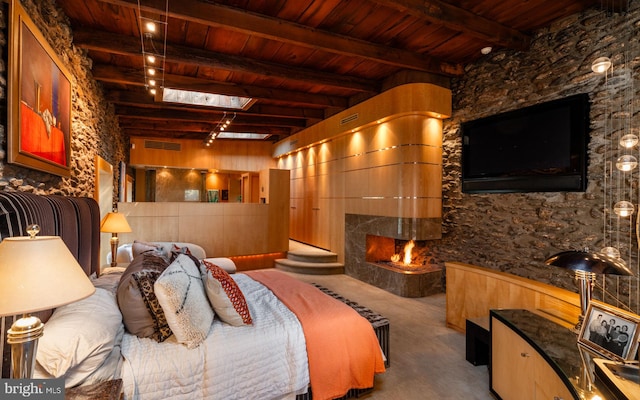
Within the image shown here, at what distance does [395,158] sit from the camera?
492 centimetres

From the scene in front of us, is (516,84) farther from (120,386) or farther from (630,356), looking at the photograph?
(120,386)

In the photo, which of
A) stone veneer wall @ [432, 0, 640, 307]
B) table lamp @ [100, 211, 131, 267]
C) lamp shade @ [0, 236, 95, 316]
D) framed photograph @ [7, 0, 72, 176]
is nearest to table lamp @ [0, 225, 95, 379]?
lamp shade @ [0, 236, 95, 316]

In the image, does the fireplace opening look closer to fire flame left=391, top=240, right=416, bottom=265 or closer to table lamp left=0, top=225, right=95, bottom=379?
fire flame left=391, top=240, right=416, bottom=265

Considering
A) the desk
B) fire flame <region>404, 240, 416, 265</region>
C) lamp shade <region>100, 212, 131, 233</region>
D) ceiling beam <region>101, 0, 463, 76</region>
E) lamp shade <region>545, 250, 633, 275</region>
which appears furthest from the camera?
fire flame <region>404, 240, 416, 265</region>

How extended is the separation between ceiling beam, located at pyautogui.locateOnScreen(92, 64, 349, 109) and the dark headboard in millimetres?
2096

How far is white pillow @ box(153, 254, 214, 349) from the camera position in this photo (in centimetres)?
179

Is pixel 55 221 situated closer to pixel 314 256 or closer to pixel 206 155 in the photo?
pixel 314 256

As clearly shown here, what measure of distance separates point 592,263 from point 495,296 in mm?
1505

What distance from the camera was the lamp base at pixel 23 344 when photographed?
39.3 inches

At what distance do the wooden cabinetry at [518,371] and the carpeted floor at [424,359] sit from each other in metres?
0.27

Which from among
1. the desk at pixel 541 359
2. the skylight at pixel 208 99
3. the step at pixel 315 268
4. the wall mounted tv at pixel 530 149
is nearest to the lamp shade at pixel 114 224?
the skylight at pixel 208 99

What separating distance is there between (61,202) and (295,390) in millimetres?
2040

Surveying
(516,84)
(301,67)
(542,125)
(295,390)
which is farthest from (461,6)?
(295,390)

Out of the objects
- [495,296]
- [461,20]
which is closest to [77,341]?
[495,296]
